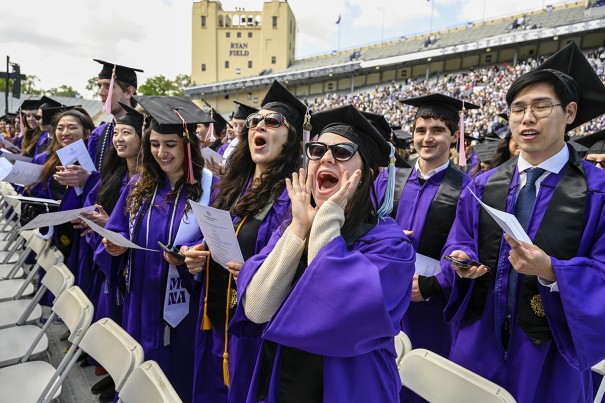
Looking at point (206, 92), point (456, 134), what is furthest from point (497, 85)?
point (206, 92)

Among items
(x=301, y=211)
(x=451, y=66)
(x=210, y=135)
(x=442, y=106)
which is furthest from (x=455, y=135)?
(x=451, y=66)

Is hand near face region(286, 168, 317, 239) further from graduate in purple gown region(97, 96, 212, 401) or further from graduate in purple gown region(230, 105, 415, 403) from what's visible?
graduate in purple gown region(97, 96, 212, 401)

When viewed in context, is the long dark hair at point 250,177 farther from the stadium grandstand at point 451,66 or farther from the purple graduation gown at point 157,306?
the stadium grandstand at point 451,66

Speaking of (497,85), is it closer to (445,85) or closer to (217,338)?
(445,85)

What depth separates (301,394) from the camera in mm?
1505

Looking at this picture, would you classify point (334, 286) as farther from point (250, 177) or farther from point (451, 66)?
point (451, 66)

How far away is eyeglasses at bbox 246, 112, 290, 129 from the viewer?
2416 millimetres

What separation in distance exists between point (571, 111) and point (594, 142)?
3409 mm

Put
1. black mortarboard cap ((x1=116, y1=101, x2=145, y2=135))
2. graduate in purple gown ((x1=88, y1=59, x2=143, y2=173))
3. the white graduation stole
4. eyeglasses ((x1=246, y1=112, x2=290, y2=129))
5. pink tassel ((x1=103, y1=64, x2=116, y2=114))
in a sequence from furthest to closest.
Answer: pink tassel ((x1=103, y1=64, x2=116, y2=114)) → graduate in purple gown ((x1=88, y1=59, x2=143, y2=173)) → black mortarboard cap ((x1=116, y1=101, x2=145, y2=135)) → the white graduation stole → eyeglasses ((x1=246, y1=112, x2=290, y2=129))

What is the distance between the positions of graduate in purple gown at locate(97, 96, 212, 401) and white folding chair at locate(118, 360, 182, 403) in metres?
0.74

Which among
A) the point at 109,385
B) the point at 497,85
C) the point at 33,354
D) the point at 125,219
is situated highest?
the point at 497,85

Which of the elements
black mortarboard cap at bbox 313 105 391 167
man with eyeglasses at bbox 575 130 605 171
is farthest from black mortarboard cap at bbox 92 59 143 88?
man with eyeglasses at bbox 575 130 605 171

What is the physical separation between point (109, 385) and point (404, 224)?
2736mm

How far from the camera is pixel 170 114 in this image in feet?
9.18
